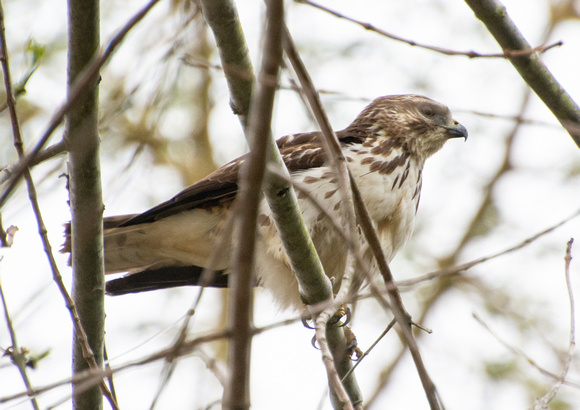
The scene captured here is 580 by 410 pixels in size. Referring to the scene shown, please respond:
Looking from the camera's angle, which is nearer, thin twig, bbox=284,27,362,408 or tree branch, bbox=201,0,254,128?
thin twig, bbox=284,27,362,408

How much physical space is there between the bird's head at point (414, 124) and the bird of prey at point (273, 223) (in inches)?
0.5

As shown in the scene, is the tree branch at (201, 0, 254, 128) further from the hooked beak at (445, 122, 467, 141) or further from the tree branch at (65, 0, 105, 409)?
the hooked beak at (445, 122, 467, 141)

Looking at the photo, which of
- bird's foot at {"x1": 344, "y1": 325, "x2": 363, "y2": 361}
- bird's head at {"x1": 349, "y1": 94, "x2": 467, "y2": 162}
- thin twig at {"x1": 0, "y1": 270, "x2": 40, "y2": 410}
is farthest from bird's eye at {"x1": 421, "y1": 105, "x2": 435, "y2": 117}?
thin twig at {"x1": 0, "y1": 270, "x2": 40, "y2": 410}

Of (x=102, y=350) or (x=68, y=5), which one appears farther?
(x=102, y=350)

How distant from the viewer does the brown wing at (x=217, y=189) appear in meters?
4.90

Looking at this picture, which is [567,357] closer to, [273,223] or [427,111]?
[273,223]

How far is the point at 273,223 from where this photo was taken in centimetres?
457

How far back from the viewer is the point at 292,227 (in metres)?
3.28

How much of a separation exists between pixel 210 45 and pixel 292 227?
289 inches

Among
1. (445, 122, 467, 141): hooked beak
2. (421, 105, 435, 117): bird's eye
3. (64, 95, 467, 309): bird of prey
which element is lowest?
(64, 95, 467, 309): bird of prey

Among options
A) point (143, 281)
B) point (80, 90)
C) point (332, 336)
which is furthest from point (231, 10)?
point (143, 281)

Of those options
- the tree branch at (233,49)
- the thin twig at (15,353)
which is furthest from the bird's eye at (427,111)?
the thin twig at (15,353)

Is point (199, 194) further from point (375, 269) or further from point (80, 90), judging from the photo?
point (80, 90)

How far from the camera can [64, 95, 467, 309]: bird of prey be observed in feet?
15.4
